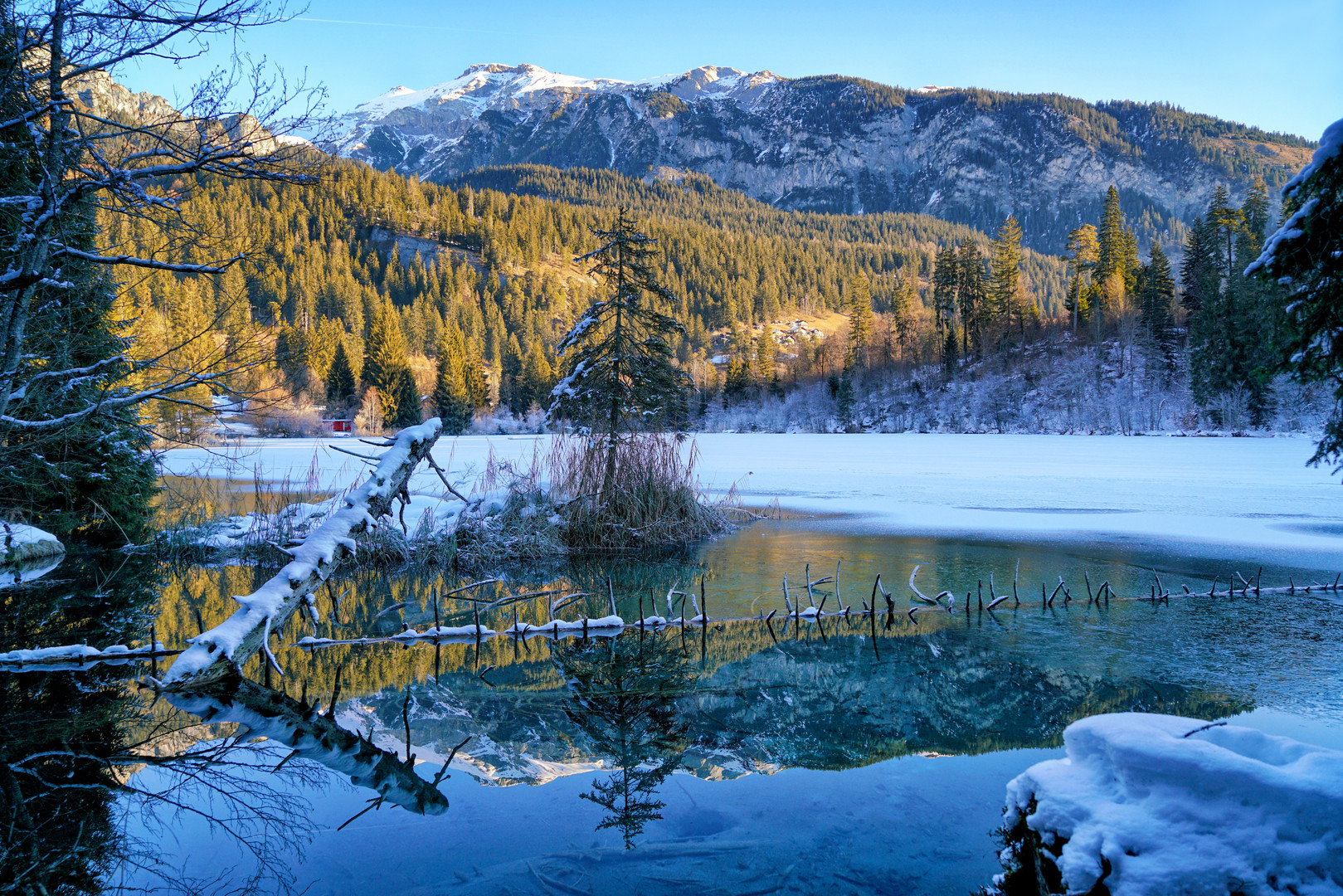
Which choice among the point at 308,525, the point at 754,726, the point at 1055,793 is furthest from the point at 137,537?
the point at 1055,793

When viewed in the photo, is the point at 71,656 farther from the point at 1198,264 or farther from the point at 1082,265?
the point at 1082,265

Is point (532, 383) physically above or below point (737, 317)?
below

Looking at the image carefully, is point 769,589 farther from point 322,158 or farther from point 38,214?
point 38,214

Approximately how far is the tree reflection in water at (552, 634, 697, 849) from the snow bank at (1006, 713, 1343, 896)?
6.18ft

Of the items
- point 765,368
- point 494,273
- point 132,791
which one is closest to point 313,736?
point 132,791

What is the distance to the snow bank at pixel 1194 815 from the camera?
1908 mm

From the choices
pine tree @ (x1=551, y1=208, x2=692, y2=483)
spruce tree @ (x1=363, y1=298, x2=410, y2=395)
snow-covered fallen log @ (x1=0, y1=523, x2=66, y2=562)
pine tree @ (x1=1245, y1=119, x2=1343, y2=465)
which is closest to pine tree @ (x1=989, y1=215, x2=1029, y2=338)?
spruce tree @ (x1=363, y1=298, x2=410, y2=395)

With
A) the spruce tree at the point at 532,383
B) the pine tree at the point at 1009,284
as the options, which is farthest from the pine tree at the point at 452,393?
the pine tree at the point at 1009,284

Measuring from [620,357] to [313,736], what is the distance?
9795 mm

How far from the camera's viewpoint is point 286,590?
452cm

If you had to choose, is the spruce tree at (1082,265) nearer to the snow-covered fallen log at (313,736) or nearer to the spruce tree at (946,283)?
the spruce tree at (946,283)

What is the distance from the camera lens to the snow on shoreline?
11.7 m

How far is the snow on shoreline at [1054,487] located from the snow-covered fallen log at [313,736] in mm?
1795

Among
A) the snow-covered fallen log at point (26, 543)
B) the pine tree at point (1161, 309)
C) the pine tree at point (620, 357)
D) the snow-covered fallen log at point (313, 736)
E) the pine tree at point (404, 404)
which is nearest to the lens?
the snow-covered fallen log at point (313, 736)
